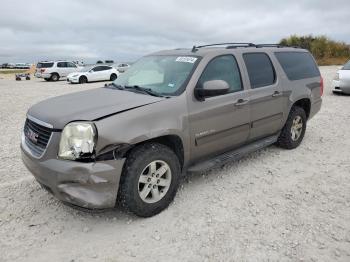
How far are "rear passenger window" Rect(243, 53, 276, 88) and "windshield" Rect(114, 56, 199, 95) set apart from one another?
986 millimetres

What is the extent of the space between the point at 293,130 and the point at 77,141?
13.4ft

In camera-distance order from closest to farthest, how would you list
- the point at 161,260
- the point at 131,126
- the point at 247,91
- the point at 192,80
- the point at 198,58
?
the point at 161,260 → the point at 131,126 → the point at 192,80 → the point at 198,58 → the point at 247,91

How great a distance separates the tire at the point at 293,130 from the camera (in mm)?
5645

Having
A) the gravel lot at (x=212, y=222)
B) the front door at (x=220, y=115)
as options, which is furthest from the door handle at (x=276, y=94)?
the gravel lot at (x=212, y=222)

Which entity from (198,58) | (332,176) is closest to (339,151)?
(332,176)

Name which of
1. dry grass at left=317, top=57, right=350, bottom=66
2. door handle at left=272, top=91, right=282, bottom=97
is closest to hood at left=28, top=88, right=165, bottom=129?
door handle at left=272, top=91, right=282, bottom=97

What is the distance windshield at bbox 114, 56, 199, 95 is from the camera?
4.00 meters

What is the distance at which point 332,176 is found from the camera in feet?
15.1

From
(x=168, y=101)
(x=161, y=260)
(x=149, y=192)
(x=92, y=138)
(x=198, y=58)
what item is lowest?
(x=161, y=260)

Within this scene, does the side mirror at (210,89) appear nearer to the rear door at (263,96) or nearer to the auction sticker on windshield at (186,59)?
the auction sticker on windshield at (186,59)

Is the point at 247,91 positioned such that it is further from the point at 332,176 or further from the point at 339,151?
the point at 339,151

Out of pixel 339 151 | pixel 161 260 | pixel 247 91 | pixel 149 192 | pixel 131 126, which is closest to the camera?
pixel 161 260

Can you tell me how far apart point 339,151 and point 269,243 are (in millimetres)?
3342

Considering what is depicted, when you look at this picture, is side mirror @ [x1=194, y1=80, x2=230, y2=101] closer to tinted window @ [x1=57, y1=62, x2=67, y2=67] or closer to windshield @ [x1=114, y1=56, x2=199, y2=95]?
windshield @ [x1=114, y1=56, x2=199, y2=95]
